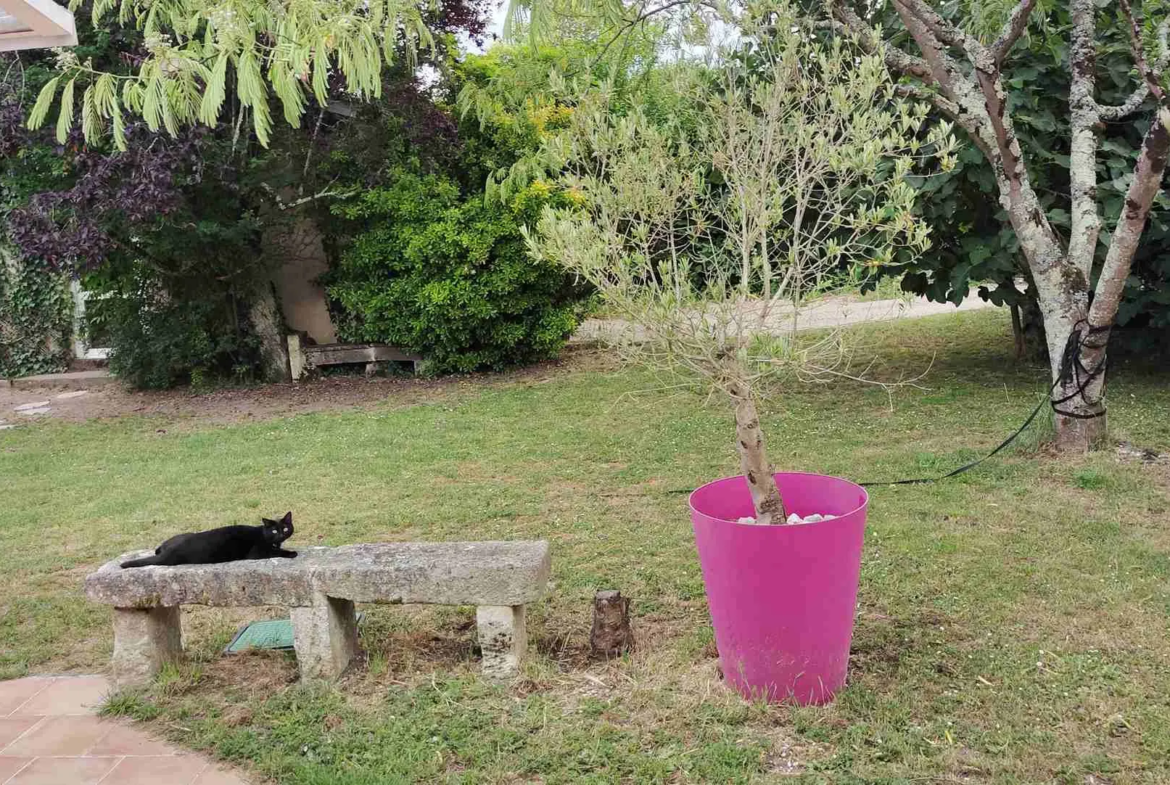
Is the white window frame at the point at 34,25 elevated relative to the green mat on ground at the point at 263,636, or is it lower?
elevated

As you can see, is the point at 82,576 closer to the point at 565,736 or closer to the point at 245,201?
the point at 565,736

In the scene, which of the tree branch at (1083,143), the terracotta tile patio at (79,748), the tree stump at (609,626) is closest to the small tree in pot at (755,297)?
the tree stump at (609,626)

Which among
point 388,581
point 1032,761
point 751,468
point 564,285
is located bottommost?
point 1032,761

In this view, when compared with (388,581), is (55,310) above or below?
above

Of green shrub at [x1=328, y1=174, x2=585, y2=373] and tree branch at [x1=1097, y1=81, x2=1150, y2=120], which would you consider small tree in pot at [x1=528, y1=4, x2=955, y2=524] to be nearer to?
tree branch at [x1=1097, y1=81, x2=1150, y2=120]

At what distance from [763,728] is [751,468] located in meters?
0.95

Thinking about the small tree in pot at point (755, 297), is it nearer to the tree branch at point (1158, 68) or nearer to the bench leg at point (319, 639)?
the bench leg at point (319, 639)

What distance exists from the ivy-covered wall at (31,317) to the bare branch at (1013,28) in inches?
524

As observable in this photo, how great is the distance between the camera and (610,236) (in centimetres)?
355

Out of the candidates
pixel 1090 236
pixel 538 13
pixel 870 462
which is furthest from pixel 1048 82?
pixel 538 13

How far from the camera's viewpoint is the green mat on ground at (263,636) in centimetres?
426

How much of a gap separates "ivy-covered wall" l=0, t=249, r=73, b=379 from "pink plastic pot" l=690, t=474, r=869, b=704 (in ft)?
44.9

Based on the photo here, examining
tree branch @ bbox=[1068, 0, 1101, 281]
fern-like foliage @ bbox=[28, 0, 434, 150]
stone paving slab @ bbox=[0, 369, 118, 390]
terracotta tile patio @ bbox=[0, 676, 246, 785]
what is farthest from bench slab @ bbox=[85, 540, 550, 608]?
stone paving slab @ bbox=[0, 369, 118, 390]

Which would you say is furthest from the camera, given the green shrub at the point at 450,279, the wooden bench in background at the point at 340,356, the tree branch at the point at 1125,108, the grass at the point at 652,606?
the wooden bench in background at the point at 340,356
